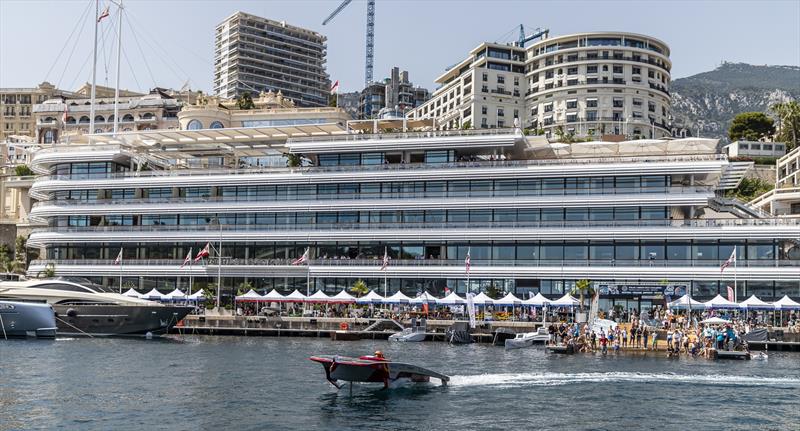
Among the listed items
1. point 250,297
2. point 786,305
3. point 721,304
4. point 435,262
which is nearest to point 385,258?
point 435,262

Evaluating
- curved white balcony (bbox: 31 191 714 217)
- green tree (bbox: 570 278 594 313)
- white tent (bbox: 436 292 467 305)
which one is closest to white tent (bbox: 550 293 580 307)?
green tree (bbox: 570 278 594 313)

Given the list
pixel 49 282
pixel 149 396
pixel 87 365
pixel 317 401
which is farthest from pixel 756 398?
pixel 49 282

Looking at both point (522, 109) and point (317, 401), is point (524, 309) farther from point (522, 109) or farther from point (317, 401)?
point (522, 109)

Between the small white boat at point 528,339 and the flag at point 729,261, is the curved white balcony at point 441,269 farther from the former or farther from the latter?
the small white boat at point 528,339

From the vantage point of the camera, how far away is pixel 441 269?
319ft

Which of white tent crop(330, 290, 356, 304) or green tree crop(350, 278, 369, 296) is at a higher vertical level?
green tree crop(350, 278, 369, 296)

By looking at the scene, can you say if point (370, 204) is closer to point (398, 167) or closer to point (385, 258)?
point (398, 167)

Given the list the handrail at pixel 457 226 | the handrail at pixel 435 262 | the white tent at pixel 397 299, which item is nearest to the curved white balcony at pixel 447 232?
Result: the handrail at pixel 457 226

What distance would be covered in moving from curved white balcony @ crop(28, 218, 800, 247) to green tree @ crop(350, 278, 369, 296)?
18.6 ft

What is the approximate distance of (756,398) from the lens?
4812 centimetres

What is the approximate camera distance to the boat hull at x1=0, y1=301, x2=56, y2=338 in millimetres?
77125

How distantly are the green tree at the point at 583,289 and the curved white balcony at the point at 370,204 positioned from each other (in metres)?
8.22

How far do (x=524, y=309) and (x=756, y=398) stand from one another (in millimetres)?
42557

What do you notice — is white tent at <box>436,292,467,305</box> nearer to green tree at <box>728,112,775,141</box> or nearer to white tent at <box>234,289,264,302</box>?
white tent at <box>234,289,264,302</box>
